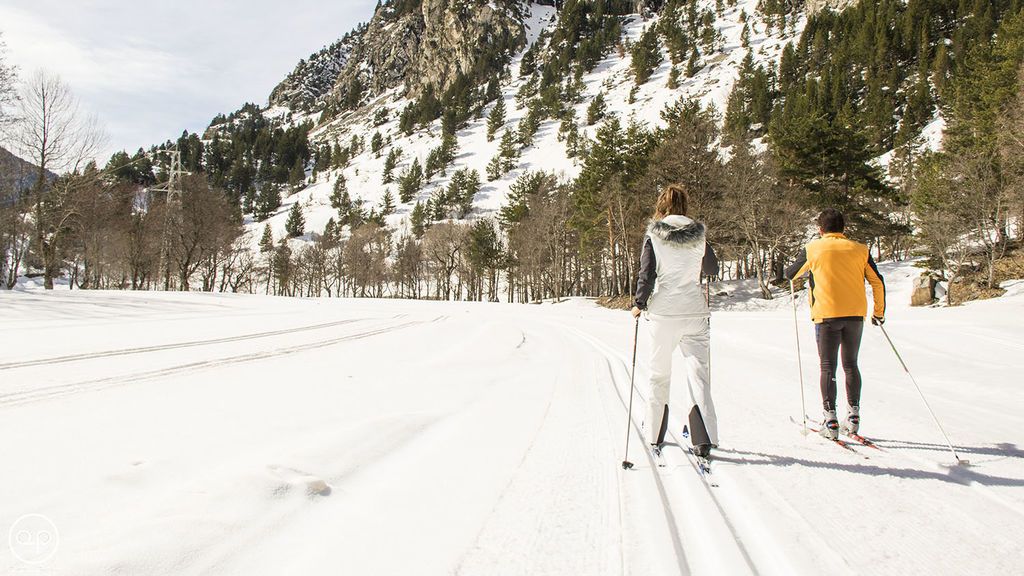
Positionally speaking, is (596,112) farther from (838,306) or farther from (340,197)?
(838,306)

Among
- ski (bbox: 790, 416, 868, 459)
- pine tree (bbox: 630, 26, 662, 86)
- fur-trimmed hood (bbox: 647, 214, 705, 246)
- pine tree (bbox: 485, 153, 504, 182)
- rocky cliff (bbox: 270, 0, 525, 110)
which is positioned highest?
rocky cliff (bbox: 270, 0, 525, 110)

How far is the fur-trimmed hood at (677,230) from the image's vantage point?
3182 millimetres

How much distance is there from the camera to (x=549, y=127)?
103750mm

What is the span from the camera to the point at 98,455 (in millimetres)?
2445

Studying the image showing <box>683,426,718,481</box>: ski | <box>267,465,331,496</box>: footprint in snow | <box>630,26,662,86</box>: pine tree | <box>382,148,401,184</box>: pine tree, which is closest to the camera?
<box>267,465,331,496</box>: footprint in snow

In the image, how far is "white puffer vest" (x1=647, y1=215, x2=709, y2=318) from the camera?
10.4ft

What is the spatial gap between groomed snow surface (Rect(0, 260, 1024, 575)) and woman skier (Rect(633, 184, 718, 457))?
43 centimetres

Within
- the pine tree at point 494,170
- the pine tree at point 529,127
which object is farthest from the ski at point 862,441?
the pine tree at point 529,127

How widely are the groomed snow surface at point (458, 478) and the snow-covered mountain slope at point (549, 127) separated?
7426 centimetres

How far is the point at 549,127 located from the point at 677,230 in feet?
353

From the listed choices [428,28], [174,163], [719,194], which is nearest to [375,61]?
[428,28]

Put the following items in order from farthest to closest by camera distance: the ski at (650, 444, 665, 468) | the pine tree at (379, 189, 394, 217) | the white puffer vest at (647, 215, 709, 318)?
1. the pine tree at (379, 189, 394, 217)
2. the white puffer vest at (647, 215, 709, 318)
3. the ski at (650, 444, 665, 468)

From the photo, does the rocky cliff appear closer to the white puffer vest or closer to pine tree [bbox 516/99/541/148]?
pine tree [bbox 516/99/541/148]

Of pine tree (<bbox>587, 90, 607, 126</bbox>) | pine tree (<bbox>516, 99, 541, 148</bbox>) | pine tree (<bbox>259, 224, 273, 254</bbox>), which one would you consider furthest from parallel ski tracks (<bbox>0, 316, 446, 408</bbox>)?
pine tree (<bbox>516, 99, 541, 148</bbox>)
